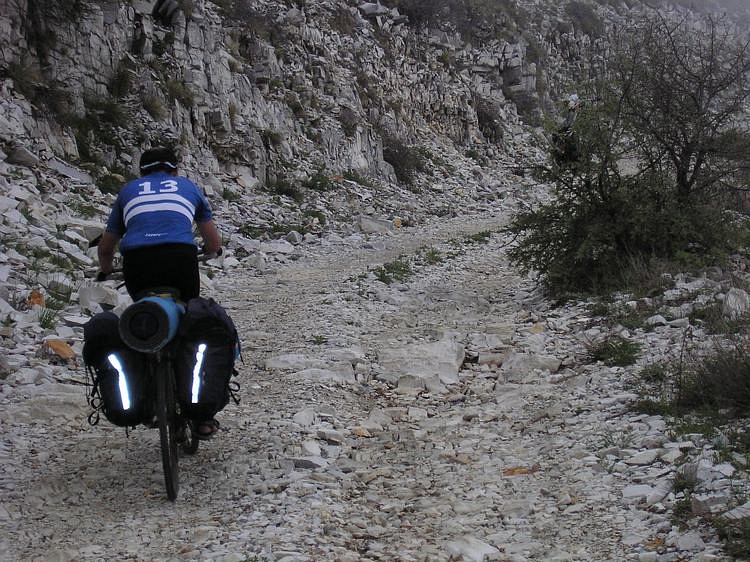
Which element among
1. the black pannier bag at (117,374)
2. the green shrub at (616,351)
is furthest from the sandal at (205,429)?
the green shrub at (616,351)

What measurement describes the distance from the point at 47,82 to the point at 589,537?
12614 mm

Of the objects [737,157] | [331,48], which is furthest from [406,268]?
[331,48]

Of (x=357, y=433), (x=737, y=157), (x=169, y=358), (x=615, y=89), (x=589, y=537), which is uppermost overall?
(x=615, y=89)

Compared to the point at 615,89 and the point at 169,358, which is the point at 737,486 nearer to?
the point at 169,358

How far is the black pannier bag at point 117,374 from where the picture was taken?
13.4 feet

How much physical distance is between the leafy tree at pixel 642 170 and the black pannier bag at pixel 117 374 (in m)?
6.37

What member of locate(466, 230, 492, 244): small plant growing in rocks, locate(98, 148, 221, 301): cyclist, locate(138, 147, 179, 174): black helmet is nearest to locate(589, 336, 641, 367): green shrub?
locate(98, 148, 221, 301): cyclist

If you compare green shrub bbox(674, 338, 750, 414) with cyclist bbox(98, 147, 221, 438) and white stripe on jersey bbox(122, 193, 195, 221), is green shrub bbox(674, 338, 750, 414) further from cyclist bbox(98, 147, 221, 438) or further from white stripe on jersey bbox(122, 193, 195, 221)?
white stripe on jersey bbox(122, 193, 195, 221)

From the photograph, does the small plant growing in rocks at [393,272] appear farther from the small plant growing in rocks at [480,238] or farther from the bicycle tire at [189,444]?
the bicycle tire at [189,444]

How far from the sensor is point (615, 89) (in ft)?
35.1

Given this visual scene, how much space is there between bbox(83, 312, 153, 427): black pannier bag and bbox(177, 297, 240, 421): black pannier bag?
214mm

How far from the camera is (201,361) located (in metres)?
4.24

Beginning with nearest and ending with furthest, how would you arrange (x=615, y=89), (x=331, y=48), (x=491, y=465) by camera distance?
(x=491, y=465) → (x=615, y=89) → (x=331, y=48)

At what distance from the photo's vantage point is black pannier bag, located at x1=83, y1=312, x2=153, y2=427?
13.4ft
